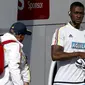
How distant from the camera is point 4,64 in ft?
16.2

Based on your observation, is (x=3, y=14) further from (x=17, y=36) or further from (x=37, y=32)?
(x=17, y=36)

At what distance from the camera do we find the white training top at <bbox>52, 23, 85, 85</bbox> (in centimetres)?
499

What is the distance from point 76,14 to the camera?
5121 millimetres

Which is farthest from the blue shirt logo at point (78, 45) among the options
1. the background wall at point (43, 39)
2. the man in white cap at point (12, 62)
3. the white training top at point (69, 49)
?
the background wall at point (43, 39)

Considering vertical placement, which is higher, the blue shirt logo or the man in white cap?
the blue shirt logo

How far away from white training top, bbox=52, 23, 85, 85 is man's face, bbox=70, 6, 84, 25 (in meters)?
0.13

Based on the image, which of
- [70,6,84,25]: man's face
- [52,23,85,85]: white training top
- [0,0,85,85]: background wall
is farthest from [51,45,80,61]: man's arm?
[0,0,85,85]: background wall

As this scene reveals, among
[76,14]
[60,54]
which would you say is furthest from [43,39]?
[60,54]

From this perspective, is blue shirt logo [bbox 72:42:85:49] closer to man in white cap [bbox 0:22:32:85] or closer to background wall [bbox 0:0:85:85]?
man in white cap [bbox 0:22:32:85]

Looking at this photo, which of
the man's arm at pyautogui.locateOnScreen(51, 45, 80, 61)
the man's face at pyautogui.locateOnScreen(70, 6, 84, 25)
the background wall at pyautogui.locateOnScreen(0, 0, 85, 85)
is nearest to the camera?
the man's arm at pyautogui.locateOnScreen(51, 45, 80, 61)

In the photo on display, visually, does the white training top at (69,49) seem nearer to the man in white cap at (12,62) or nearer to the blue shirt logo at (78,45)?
the blue shirt logo at (78,45)

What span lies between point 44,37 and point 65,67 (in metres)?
2.18

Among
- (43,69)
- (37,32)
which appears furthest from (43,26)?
(43,69)

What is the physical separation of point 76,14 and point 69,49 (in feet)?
1.36
